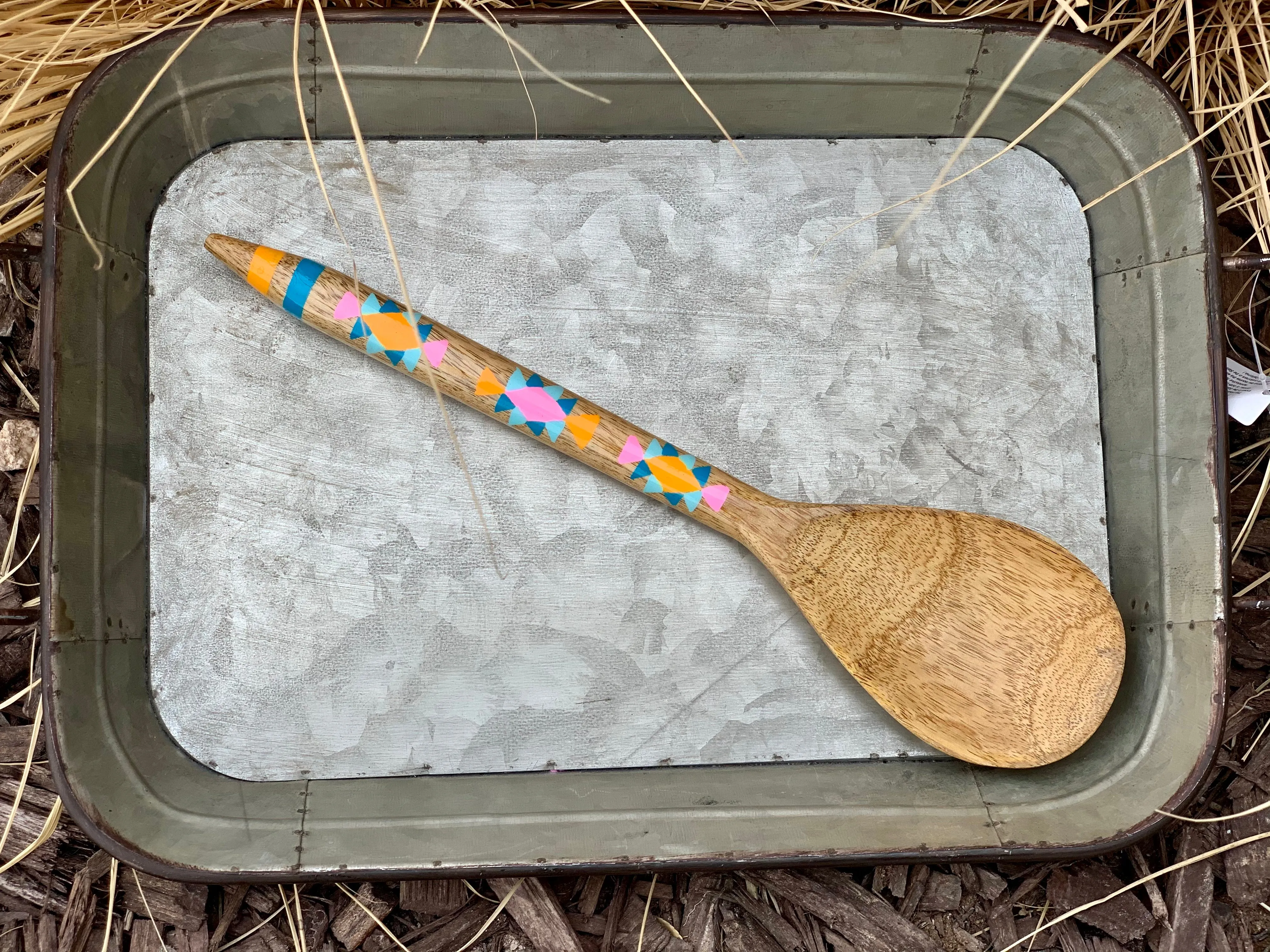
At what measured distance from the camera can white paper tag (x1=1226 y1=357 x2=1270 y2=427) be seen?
0.94 metres

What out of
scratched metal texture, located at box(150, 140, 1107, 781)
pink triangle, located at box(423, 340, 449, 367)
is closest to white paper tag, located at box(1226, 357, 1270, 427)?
scratched metal texture, located at box(150, 140, 1107, 781)

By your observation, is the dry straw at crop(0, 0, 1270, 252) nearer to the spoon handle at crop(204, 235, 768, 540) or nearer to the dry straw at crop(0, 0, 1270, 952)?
the dry straw at crop(0, 0, 1270, 952)

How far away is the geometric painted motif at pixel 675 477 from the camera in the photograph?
843 mm

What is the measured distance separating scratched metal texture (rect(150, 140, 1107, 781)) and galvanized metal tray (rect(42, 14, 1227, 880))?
0.03 m

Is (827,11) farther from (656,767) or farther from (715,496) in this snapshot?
(656,767)

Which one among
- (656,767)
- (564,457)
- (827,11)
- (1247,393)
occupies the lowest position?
(656,767)

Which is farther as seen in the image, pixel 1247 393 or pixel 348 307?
pixel 1247 393

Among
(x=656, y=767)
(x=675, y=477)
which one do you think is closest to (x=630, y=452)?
(x=675, y=477)

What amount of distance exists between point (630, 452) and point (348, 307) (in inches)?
11.7

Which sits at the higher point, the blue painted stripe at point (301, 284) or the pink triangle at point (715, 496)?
the blue painted stripe at point (301, 284)

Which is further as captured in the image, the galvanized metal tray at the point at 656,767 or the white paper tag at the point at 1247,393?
the white paper tag at the point at 1247,393

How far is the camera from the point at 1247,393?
3.10ft

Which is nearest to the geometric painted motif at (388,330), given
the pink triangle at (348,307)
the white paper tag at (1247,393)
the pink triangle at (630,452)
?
the pink triangle at (348,307)

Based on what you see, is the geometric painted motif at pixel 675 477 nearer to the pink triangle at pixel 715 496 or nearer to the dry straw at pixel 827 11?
the pink triangle at pixel 715 496
